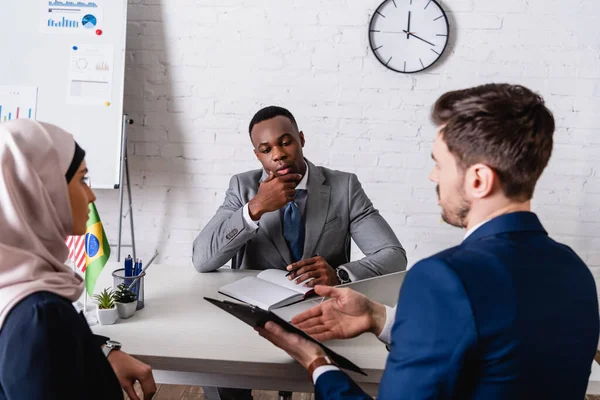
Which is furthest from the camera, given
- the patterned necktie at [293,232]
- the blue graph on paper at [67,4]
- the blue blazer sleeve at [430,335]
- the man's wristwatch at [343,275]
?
the blue graph on paper at [67,4]

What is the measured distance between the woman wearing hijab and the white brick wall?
2.04 metres

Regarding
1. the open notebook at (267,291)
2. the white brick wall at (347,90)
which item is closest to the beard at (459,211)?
the open notebook at (267,291)

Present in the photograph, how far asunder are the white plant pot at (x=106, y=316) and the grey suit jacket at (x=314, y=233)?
0.50 m

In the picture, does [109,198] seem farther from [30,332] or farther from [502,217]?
[502,217]

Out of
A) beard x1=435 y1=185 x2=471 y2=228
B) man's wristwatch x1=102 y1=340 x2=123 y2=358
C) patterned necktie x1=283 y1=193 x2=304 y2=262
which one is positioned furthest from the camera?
patterned necktie x1=283 y1=193 x2=304 y2=262

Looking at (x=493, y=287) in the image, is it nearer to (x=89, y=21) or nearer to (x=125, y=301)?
(x=125, y=301)

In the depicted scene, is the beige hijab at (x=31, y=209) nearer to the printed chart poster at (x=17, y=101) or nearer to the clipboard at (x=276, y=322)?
the clipboard at (x=276, y=322)

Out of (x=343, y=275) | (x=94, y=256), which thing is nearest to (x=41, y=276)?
(x=94, y=256)

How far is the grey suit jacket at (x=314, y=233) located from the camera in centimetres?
191

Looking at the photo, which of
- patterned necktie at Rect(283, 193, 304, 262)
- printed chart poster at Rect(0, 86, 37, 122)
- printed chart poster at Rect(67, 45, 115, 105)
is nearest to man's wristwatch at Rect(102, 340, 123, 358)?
patterned necktie at Rect(283, 193, 304, 262)

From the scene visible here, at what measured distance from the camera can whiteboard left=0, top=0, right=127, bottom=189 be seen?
2797 millimetres

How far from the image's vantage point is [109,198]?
319 cm

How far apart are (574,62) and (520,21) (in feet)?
1.13

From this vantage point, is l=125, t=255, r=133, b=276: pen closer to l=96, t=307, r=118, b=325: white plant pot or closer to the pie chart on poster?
l=96, t=307, r=118, b=325: white plant pot
